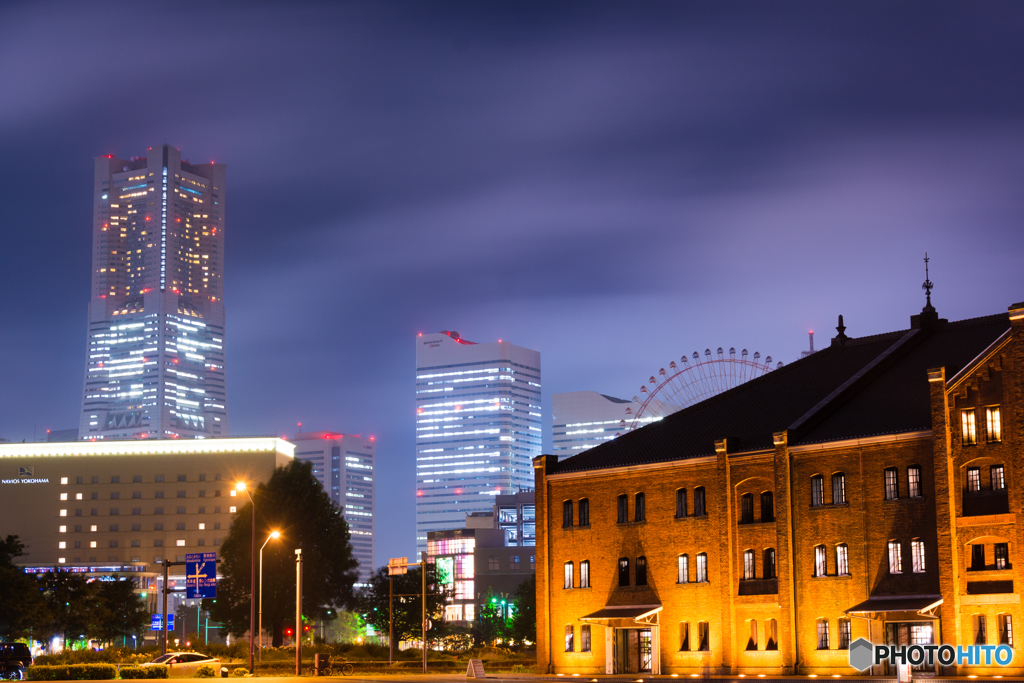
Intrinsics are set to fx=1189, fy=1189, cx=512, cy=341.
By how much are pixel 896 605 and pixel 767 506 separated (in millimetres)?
9659

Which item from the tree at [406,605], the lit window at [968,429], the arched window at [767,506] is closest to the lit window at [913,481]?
the lit window at [968,429]

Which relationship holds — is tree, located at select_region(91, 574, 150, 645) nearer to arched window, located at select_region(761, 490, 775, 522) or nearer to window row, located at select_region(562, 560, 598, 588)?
window row, located at select_region(562, 560, 598, 588)

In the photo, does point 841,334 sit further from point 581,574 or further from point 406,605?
point 406,605

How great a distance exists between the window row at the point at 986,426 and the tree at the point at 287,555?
72.1 m

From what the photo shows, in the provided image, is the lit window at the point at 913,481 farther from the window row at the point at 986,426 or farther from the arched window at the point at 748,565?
the arched window at the point at 748,565

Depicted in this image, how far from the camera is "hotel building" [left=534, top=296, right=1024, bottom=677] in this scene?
2170 inches

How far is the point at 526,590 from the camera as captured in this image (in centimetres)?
15862

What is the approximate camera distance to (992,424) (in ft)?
183

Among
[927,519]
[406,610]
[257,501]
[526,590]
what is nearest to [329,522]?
[257,501]

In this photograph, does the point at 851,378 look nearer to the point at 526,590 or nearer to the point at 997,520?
the point at 997,520

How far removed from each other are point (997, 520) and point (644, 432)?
25.4m

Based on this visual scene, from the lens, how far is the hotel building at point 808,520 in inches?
2170

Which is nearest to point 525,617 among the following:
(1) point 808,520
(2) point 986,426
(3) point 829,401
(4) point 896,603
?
(3) point 829,401

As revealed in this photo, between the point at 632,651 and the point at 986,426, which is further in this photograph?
the point at 632,651
